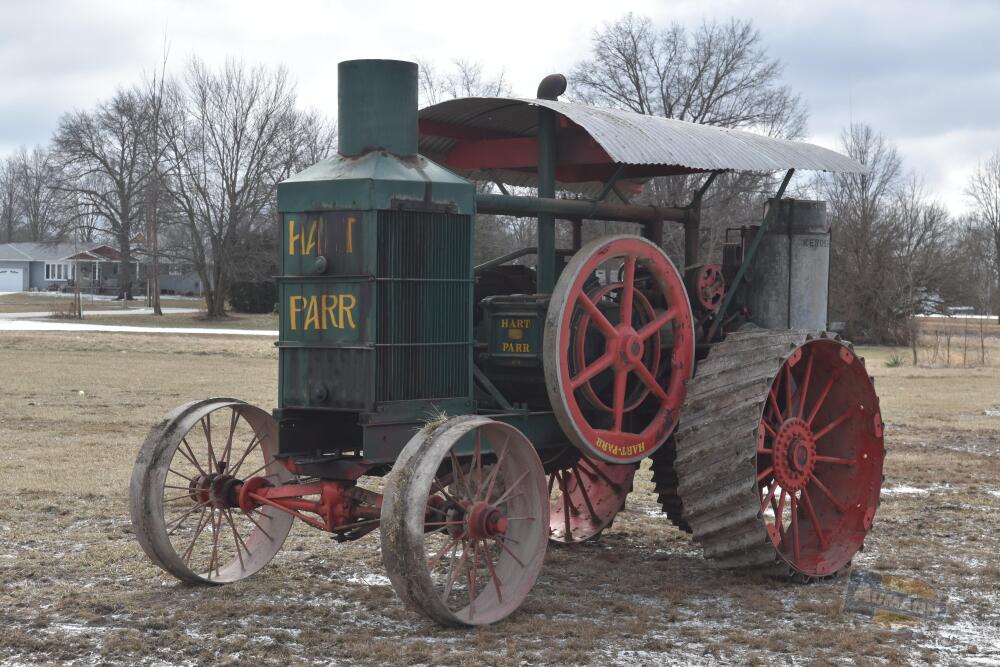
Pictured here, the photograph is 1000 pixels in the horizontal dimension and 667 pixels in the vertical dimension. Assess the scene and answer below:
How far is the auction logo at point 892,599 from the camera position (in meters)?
6.45

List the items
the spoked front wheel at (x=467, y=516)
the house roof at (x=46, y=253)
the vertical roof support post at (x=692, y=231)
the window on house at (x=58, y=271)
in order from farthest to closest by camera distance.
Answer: the window on house at (x=58, y=271), the house roof at (x=46, y=253), the vertical roof support post at (x=692, y=231), the spoked front wheel at (x=467, y=516)

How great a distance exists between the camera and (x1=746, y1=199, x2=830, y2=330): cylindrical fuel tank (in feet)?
27.2

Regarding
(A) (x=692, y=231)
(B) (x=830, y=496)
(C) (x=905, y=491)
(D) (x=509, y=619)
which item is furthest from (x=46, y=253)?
(D) (x=509, y=619)

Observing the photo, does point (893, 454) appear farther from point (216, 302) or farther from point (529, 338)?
point (216, 302)

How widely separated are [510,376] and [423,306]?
968mm

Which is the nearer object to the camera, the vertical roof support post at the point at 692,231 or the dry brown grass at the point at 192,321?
the vertical roof support post at the point at 692,231

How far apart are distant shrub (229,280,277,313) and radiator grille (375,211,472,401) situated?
54261 mm

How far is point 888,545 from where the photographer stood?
838 centimetres

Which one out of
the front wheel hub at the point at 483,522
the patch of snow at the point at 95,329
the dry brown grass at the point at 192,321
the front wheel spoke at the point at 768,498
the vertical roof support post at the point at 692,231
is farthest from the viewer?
the dry brown grass at the point at 192,321

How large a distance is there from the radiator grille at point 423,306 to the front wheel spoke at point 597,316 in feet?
1.98

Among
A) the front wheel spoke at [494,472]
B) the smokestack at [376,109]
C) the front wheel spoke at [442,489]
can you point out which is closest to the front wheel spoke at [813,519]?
the front wheel spoke at [494,472]

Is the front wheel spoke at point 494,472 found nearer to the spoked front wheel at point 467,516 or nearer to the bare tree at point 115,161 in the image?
the spoked front wheel at point 467,516

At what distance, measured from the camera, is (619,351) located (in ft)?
22.7

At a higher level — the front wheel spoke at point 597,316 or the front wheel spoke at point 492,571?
the front wheel spoke at point 597,316
